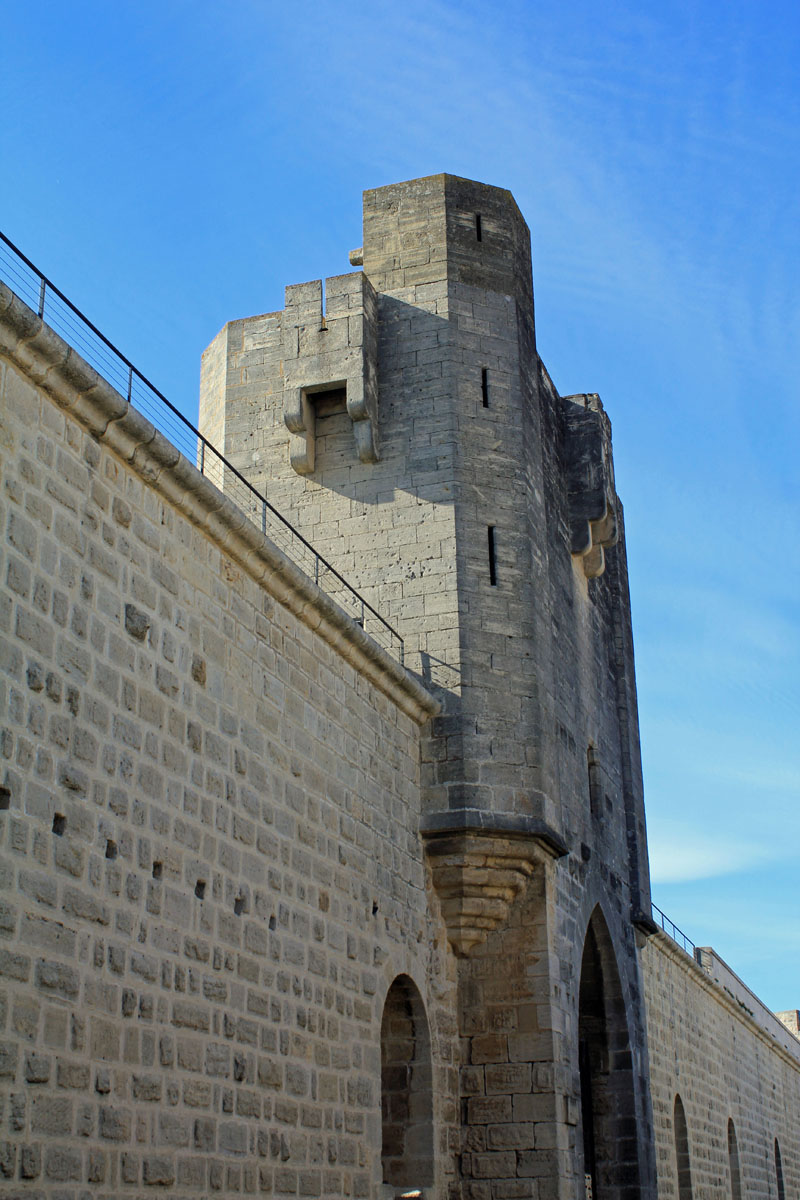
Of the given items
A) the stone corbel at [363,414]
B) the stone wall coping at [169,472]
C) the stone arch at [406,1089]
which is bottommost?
the stone arch at [406,1089]

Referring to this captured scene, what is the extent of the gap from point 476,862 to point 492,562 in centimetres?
264

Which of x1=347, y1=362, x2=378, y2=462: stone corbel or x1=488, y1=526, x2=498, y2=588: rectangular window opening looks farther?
x1=347, y1=362, x2=378, y2=462: stone corbel

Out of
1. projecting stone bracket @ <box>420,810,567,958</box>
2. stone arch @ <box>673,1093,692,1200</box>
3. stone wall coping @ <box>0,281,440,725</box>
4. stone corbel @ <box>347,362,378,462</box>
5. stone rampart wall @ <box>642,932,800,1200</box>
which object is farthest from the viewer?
stone arch @ <box>673,1093,692,1200</box>

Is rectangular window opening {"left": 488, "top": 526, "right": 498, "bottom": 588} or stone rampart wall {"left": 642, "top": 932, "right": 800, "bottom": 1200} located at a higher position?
rectangular window opening {"left": 488, "top": 526, "right": 498, "bottom": 588}

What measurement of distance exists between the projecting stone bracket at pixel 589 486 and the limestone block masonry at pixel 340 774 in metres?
0.04

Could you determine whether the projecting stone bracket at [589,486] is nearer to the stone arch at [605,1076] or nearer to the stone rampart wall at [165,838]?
the stone arch at [605,1076]

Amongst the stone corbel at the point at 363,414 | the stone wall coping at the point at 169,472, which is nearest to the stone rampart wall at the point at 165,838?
the stone wall coping at the point at 169,472

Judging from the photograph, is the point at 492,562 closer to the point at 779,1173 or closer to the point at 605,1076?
the point at 605,1076

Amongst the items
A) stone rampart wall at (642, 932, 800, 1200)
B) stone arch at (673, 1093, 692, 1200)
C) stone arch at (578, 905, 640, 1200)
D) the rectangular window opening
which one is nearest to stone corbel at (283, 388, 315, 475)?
the rectangular window opening

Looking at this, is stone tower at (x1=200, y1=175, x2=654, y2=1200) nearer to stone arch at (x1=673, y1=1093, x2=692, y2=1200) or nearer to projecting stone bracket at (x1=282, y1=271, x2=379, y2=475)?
projecting stone bracket at (x1=282, y1=271, x2=379, y2=475)

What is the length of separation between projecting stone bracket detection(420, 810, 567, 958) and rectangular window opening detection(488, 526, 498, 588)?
2.06 metres

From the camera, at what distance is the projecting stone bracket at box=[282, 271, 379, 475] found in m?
12.1

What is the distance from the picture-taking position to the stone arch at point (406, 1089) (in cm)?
971

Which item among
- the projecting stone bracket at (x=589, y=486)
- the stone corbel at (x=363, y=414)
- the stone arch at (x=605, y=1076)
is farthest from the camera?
the projecting stone bracket at (x=589, y=486)
